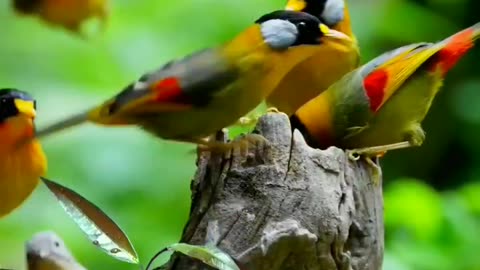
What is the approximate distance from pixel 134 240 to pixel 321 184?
87 centimetres

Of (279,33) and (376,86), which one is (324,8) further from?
(279,33)

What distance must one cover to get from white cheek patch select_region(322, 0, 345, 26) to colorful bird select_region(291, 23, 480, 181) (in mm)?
123

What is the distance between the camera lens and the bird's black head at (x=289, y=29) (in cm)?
114

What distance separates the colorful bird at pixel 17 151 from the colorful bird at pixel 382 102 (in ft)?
1.11

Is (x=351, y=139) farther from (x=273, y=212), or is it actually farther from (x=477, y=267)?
(x=477, y=267)

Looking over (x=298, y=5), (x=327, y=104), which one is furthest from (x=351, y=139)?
(x=298, y=5)

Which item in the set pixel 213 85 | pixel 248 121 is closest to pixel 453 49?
pixel 248 121

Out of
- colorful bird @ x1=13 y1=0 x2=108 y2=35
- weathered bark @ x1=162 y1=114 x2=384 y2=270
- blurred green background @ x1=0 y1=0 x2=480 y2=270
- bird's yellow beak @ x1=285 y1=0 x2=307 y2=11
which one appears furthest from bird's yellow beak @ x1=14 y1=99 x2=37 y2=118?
blurred green background @ x1=0 y1=0 x2=480 y2=270

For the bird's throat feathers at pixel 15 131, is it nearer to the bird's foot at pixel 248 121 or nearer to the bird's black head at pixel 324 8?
the bird's foot at pixel 248 121

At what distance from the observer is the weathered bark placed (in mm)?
1126

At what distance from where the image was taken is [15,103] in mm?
1233

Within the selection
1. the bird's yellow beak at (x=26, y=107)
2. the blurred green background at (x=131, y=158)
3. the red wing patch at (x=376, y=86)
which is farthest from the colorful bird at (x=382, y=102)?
the blurred green background at (x=131, y=158)

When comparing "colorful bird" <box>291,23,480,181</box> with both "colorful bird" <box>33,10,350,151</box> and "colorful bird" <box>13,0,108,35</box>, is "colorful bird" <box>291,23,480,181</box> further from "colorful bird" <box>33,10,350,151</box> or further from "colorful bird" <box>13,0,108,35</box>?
"colorful bird" <box>13,0,108,35</box>

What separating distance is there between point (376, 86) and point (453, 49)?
0.46ft
